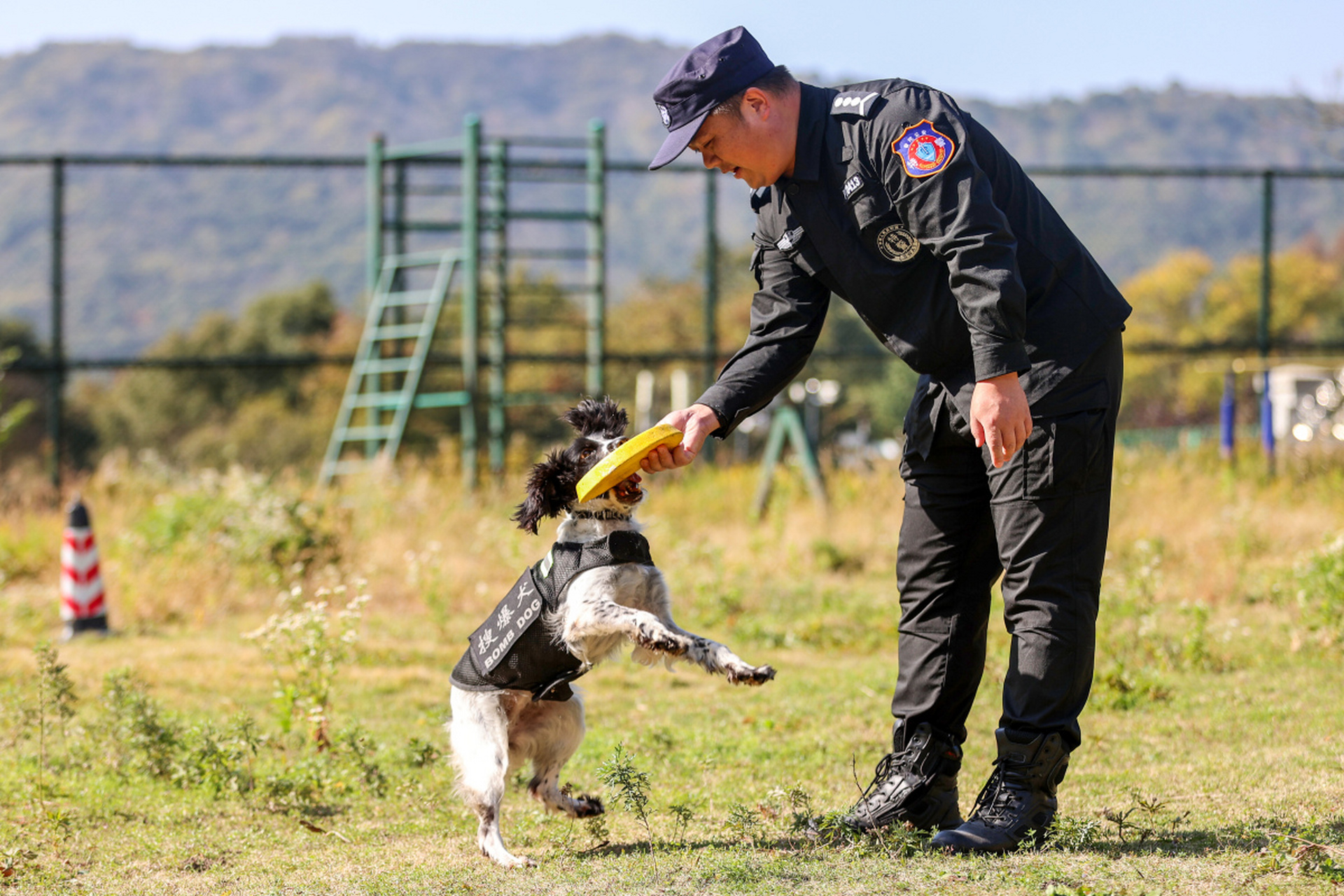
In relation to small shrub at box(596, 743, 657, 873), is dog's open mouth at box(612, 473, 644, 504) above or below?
above

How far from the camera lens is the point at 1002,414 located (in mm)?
3107

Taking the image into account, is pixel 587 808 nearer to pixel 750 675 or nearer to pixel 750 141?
pixel 750 675

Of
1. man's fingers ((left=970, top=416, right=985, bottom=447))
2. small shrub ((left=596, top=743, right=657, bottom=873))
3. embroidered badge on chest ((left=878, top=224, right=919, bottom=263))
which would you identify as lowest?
small shrub ((left=596, top=743, right=657, bottom=873))

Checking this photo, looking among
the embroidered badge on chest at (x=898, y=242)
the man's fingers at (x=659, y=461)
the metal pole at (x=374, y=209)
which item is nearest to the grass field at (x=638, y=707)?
the man's fingers at (x=659, y=461)

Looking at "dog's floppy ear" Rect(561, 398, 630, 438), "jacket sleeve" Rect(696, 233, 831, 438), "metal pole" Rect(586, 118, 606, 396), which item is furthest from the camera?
"metal pole" Rect(586, 118, 606, 396)

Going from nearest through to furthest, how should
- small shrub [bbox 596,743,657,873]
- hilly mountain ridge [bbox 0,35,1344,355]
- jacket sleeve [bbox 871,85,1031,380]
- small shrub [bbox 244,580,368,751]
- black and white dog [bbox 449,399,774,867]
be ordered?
jacket sleeve [bbox 871,85,1031,380] < small shrub [bbox 596,743,657,873] < black and white dog [bbox 449,399,774,867] < small shrub [bbox 244,580,368,751] < hilly mountain ridge [bbox 0,35,1344,355]

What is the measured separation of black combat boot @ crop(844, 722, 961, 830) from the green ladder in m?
7.96

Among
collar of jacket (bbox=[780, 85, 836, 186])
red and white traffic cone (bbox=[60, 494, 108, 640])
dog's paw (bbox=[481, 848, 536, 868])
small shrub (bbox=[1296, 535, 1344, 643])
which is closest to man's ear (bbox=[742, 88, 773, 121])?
collar of jacket (bbox=[780, 85, 836, 186])

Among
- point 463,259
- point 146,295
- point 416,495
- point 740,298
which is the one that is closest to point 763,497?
point 416,495

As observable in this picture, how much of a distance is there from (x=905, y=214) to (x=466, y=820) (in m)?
2.43

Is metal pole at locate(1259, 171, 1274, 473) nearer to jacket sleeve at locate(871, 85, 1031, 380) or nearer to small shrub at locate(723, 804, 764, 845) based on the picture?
small shrub at locate(723, 804, 764, 845)

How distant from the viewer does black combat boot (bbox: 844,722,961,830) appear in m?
3.67

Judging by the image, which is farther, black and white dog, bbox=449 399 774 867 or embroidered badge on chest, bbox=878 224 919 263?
black and white dog, bbox=449 399 774 867

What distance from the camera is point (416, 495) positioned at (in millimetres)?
9945
